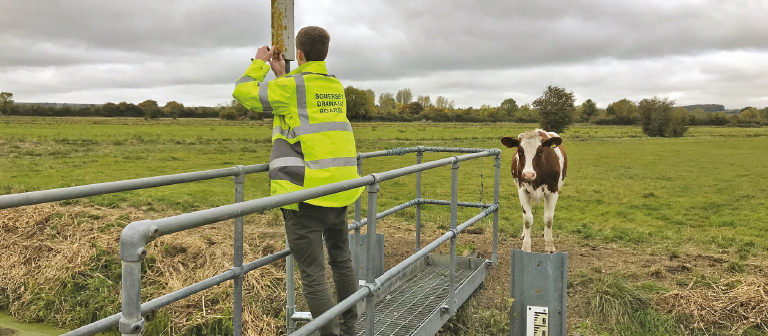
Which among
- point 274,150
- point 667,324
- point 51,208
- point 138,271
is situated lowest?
point 667,324

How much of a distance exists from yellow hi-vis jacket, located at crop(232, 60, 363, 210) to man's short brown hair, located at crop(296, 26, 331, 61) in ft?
0.18

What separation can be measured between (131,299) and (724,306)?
229 inches

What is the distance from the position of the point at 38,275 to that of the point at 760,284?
7.92 meters

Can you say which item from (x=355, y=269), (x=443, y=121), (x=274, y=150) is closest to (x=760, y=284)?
(x=355, y=269)

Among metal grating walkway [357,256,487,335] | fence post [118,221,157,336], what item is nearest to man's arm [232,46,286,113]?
fence post [118,221,157,336]

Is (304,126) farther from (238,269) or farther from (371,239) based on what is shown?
(238,269)

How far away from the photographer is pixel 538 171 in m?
7.93

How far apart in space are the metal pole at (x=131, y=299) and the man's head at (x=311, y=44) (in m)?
2.05

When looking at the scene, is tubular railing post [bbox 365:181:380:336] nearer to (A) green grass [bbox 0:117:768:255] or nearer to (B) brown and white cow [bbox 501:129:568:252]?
(A) green grass [bbox 0:117:768:255]

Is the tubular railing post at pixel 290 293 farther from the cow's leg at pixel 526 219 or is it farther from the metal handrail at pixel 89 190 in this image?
the cow's leg at pixel 526 219

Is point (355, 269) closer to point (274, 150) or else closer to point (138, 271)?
point (274, 150)

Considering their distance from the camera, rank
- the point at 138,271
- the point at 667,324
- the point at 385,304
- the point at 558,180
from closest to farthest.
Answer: the point at 138,271 → the point at 385,304 → the point at 667,324 → the point at 558,180

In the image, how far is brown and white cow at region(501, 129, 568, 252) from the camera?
7695 mm

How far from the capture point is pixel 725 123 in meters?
80.1
